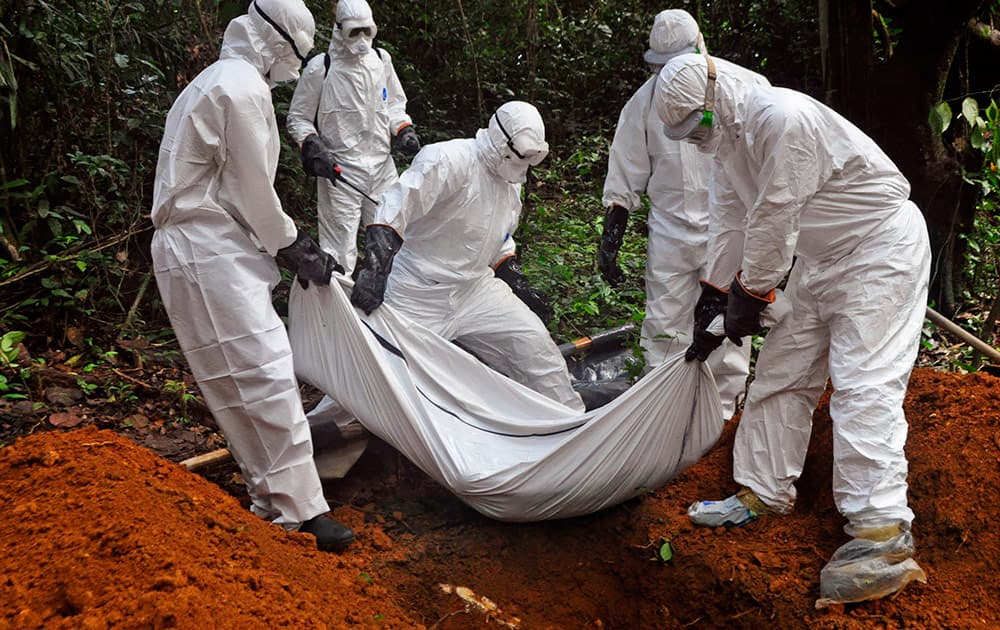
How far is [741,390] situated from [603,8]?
5599 millimetres

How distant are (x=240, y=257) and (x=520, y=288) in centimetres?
152

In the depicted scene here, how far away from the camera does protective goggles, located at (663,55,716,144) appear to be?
251 cm

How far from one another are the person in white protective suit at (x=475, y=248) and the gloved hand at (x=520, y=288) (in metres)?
0.17

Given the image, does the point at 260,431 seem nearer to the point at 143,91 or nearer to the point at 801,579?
the point at 801,579

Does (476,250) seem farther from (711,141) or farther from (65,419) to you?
(65,419)

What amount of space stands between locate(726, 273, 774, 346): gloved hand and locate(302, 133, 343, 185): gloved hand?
2.48 metres

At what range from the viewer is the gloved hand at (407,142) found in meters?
4.67

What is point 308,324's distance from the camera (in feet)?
9.59

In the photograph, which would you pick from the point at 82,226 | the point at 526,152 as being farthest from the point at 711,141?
the point at 82,226

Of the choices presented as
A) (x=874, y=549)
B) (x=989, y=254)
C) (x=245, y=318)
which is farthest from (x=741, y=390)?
(x=989, y=254)

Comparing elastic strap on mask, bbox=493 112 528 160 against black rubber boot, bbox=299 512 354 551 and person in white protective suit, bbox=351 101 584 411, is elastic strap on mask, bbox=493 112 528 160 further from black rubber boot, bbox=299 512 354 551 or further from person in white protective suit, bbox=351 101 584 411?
black rubber boot, bbox=299 512 354 551

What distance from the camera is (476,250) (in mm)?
3367

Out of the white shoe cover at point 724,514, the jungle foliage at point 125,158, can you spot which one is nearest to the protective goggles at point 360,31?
the jungle foliage at point 125,158

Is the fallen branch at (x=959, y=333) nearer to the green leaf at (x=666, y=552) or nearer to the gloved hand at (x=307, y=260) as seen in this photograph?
the green leaf at (x=666, y=552)
